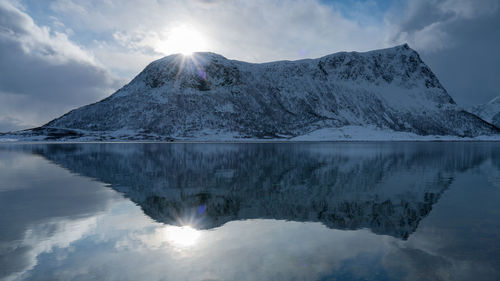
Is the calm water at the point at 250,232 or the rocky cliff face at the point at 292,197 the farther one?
the rocky cliff face at the point at 292,197

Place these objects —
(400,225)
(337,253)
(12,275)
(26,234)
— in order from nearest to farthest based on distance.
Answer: (12,275)
(337,253)
(26,234)
(400,225)

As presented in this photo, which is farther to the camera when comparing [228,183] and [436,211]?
[228,183]

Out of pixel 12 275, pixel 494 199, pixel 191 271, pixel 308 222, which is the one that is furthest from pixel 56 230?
pixel 494 199

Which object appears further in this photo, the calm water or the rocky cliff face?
the rocky cliff face

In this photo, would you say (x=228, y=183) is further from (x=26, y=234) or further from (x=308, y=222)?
(x=26, y=234)

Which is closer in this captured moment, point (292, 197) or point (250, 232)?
point (250, 232)

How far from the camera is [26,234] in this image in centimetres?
1100

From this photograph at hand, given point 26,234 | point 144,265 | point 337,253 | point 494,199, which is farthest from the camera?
point 494,199

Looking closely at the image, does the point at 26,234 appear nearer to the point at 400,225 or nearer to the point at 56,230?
the point at 56,230

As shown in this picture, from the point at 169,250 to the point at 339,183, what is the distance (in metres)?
15.3

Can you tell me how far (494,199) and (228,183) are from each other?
51.1 ft

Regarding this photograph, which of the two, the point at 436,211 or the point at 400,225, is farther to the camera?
the point at 436,211

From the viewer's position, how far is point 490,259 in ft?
28.6

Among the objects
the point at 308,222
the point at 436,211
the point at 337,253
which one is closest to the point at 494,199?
the point at 436,211
